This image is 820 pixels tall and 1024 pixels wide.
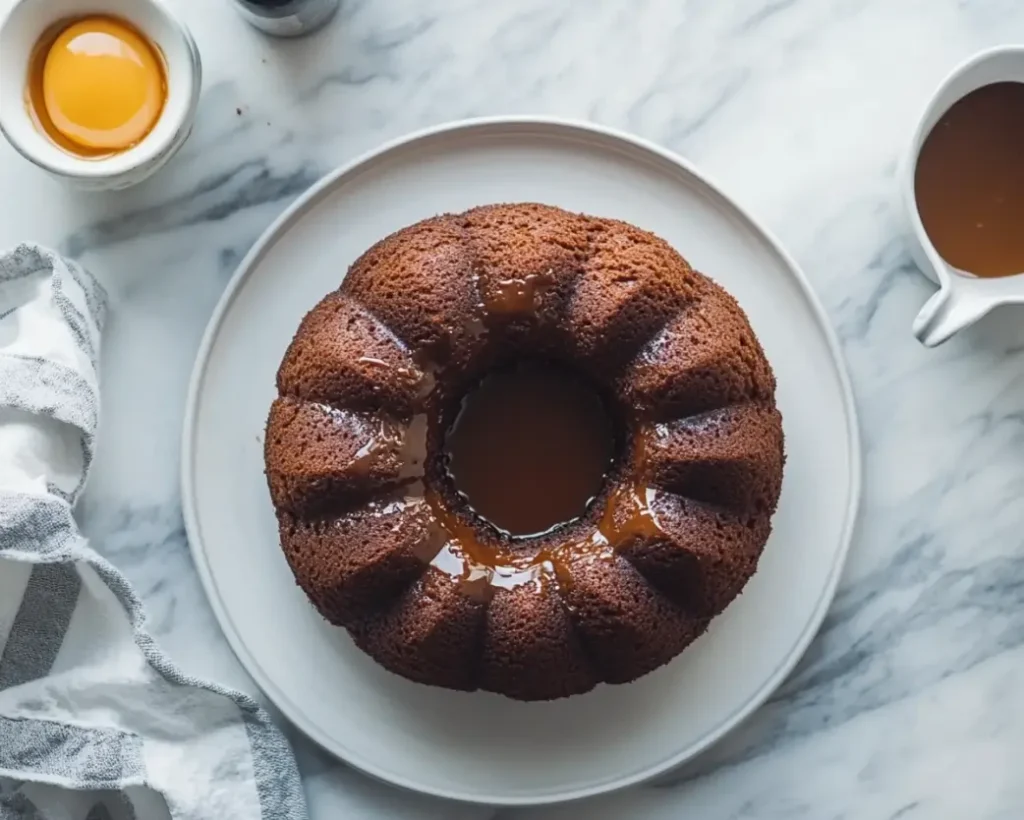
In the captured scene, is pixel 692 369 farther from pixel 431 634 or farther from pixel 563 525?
pixel 431 634

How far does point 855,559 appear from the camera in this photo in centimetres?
170

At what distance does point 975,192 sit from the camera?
1.60m

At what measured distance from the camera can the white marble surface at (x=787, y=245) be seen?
5.57ft

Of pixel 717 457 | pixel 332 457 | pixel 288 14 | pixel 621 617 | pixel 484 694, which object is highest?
pixel 288 14

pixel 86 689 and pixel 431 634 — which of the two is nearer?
pixel 431 634

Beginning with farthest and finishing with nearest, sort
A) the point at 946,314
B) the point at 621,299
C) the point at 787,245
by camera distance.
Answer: the point at 787,245, the point at 946,314, the point at 621,299

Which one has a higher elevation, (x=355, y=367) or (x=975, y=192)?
(x=355, y=367)

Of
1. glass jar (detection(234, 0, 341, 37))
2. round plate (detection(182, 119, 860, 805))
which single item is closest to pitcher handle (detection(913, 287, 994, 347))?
round plate (detection(182, 119, 860, 805))

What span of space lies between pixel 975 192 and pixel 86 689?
4.20 ft

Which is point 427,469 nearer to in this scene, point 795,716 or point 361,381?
point 361,381

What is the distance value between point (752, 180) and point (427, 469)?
0.59 m

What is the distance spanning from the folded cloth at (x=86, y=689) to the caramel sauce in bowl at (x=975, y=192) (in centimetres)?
101

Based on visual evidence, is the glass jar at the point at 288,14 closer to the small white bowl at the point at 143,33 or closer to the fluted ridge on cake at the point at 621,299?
the small white bowl at the point at 143,33

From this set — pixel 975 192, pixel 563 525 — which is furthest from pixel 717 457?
pixel 975 192
